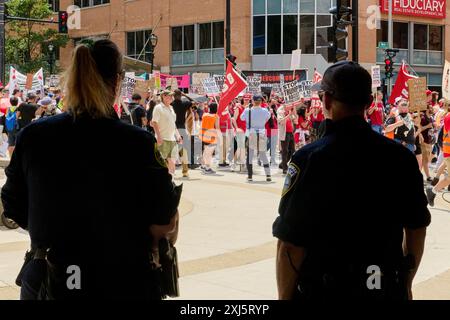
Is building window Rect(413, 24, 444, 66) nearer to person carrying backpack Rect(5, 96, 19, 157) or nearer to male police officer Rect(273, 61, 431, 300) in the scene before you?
person carrying backpack Rect(5, 96, 19, 157)

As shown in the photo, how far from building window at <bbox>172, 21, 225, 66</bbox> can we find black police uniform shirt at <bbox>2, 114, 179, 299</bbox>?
3972 centimetres

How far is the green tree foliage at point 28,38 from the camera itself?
45250 mm

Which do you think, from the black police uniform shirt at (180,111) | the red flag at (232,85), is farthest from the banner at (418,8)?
the black police uniform shirt at (180,111)

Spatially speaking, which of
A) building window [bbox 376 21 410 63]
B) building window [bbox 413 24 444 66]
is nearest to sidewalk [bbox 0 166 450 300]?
building window [bbox 376 21 410 63]

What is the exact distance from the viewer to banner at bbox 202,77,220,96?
23281mm

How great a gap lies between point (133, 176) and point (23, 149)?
45 cm

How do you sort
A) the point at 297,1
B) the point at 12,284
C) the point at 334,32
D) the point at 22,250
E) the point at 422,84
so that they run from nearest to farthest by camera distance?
the point at 12,284, the point at 22,250, the point at 334,32, the point at 422,84, the point at 297,1

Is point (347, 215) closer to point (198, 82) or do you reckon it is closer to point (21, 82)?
point (21, 82)

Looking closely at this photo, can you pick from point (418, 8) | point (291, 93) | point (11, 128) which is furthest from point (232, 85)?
point (418, 8)

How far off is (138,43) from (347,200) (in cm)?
4606

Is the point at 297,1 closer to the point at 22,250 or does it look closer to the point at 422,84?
the point at 422,84

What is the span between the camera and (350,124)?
8.67 ft

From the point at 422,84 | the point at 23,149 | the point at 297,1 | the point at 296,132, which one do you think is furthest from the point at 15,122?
the point at 297,1

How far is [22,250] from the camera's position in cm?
750
